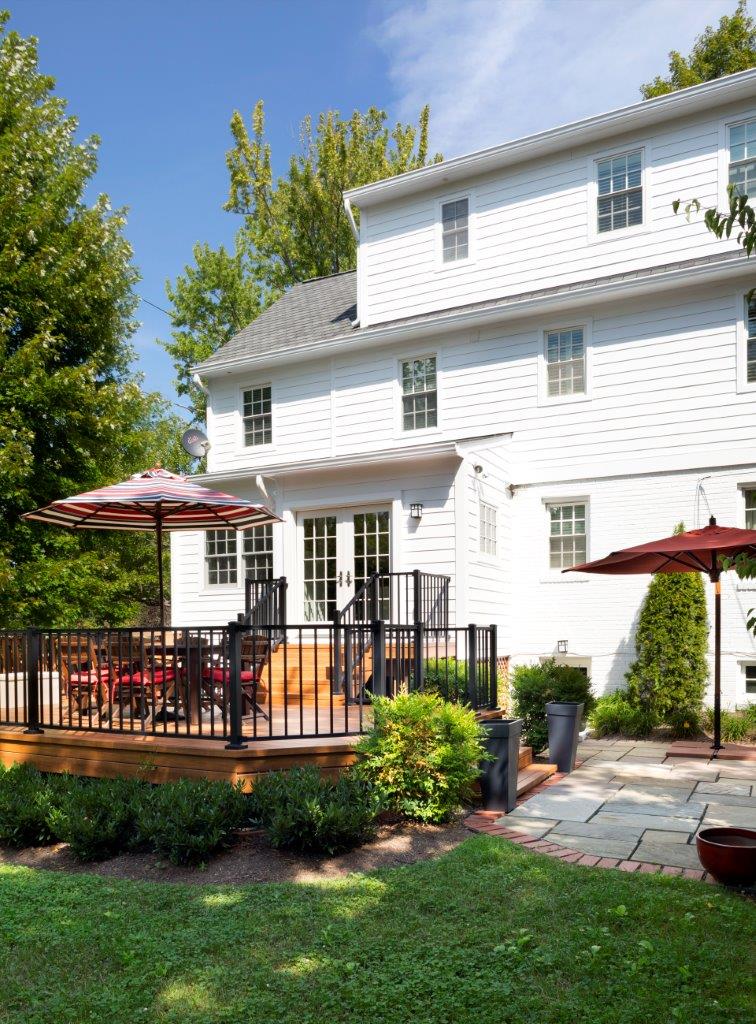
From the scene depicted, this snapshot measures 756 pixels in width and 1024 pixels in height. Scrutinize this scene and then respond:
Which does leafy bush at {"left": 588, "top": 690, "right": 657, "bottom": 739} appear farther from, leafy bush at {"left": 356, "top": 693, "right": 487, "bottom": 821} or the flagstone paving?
leafy bush at {"left": 356, "top": 693, "right": 487, "bottom": 821}

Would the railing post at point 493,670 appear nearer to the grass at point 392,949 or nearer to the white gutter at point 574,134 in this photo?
the grass at point 392,949

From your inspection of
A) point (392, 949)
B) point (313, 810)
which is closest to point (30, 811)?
point (313, 810)

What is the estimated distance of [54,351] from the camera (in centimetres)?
1437

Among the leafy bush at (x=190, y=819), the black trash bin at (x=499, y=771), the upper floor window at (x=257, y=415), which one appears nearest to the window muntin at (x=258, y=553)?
the upper floor window at (x=257, y=415)

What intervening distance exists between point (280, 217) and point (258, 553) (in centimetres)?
1449

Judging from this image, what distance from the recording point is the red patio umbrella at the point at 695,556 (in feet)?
27.6

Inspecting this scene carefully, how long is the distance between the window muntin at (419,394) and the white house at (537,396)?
0.04m

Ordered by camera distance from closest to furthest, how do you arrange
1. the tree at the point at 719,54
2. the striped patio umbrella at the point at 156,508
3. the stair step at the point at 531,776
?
the stair step at the point at 531,776, the striped patio umbrella at the point at 156,508, the tree at the point at 719,54

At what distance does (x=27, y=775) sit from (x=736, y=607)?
8.96 metres

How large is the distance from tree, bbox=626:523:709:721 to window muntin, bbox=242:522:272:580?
251 inches

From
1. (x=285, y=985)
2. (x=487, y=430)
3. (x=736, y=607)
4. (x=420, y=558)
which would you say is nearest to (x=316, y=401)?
(x=487, y=430)

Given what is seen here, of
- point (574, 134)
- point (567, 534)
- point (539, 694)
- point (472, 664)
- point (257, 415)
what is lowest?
point (539, 694)

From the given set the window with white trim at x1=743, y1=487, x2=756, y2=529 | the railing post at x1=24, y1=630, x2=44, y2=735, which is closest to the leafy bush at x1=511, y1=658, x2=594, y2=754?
the window with white trim at x1=743, y1=487, x2=756, y2=529

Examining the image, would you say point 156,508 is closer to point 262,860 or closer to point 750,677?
point 262,860
